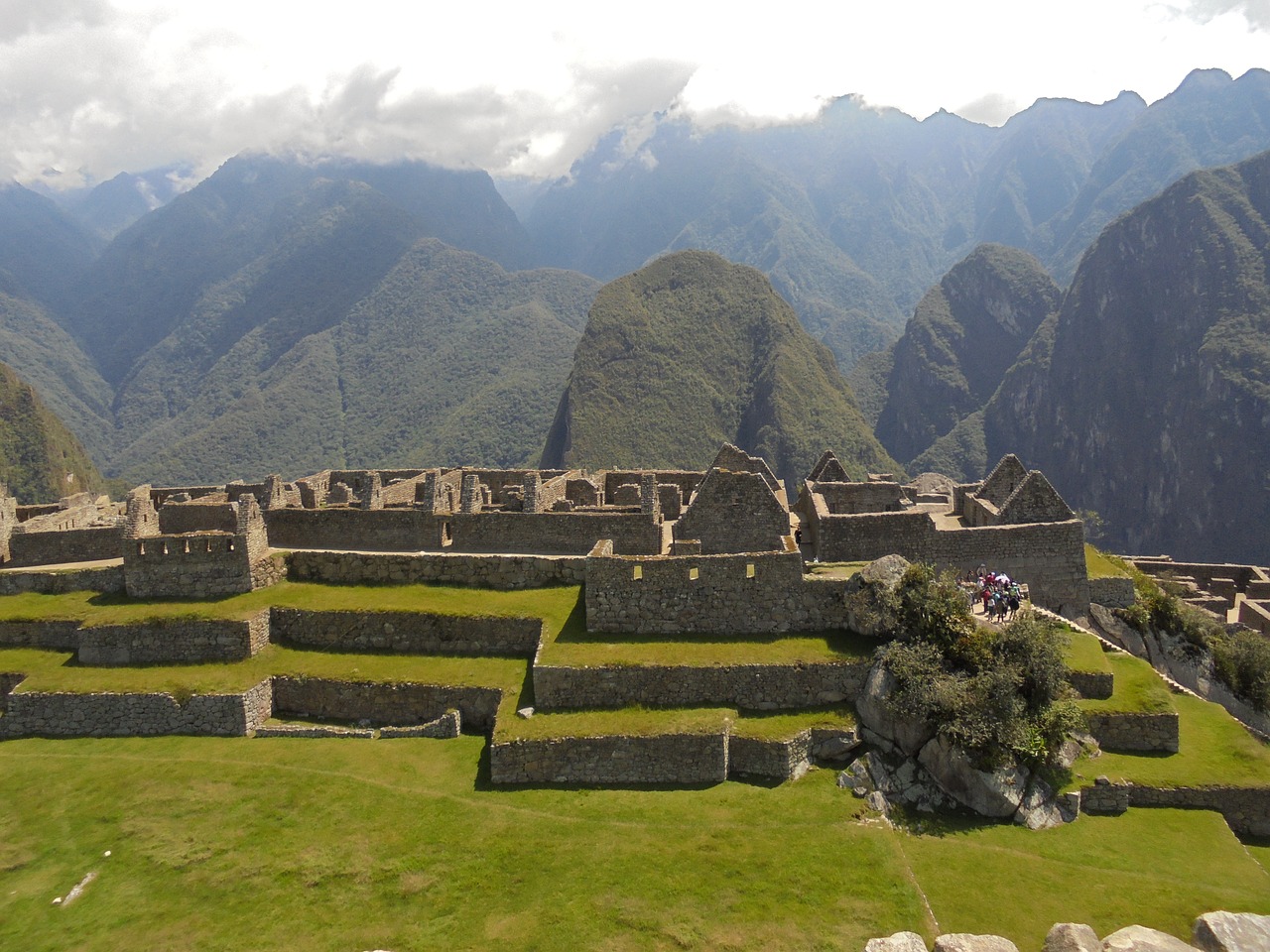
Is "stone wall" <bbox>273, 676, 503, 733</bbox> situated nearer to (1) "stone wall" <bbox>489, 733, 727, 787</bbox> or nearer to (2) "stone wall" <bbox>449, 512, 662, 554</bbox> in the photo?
(1) "stone wall" <bbox>489, 733, 727, 787</bbox>

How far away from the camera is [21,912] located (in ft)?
41.5

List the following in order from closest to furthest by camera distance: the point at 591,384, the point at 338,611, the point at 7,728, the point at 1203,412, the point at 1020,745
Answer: the point at 1020,745, the point at 7,728, the point at 338,611, the point at 591,384, the point at 1203,412

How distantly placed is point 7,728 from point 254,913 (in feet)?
32.5

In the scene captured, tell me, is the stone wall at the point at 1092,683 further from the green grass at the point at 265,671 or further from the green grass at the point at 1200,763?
the green grass at the point at 265,671

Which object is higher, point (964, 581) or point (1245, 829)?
point (964, 581)

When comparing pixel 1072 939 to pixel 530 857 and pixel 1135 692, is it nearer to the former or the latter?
pixel 530 857

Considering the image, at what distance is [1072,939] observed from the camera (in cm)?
1024

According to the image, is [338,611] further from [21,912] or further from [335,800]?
[21,912]

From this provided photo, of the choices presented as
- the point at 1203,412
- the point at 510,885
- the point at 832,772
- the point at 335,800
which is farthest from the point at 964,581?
the point at 1203,412

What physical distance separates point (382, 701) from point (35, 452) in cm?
14673

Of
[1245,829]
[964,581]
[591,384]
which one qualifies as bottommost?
[1245,829]

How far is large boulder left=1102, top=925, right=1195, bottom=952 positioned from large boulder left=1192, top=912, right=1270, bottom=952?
390 mm

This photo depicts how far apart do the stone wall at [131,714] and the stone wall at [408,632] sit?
1.87m

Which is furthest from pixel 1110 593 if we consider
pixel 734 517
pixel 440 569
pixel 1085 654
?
pixel 440 569
